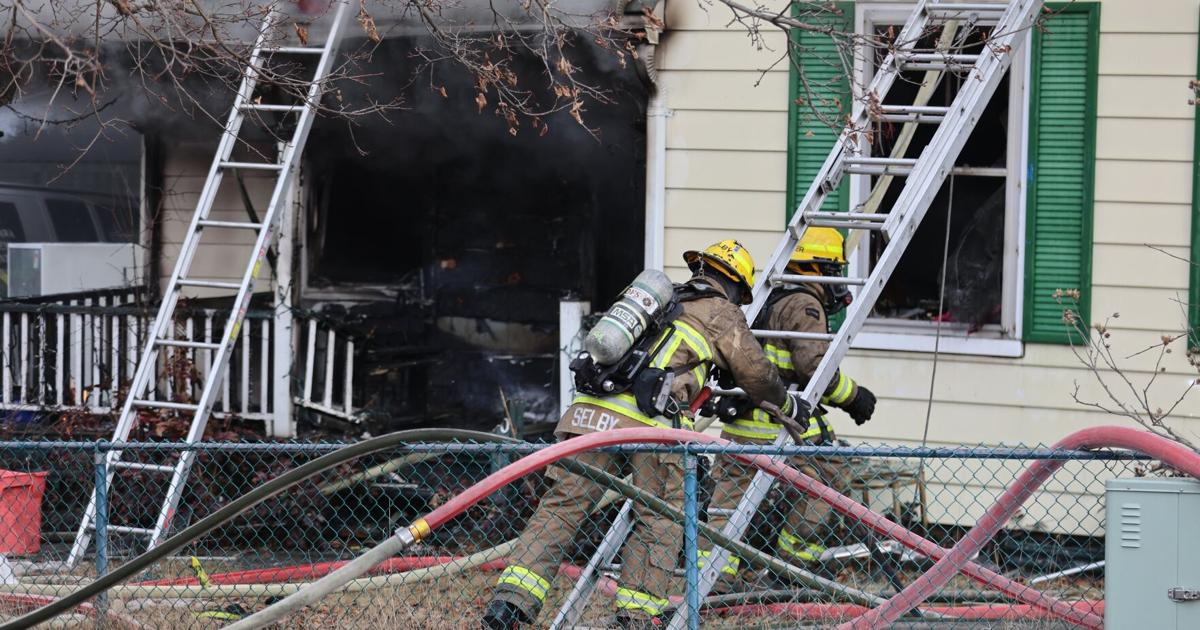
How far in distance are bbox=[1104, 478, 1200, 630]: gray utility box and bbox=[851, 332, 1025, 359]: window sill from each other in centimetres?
303

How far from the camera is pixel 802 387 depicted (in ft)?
21.2

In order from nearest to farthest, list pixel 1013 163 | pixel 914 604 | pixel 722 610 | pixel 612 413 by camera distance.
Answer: pixel 914 604 < pixel 612 413 < pixel 722 610 < pixel 1013 163

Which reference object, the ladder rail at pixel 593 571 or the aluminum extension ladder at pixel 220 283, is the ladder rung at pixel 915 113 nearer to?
the ladder rail at pixel 593 571

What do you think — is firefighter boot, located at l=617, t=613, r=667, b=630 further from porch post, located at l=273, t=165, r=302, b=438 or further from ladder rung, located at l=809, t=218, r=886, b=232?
porch post, located at l=273, t=165, r=302, b=438

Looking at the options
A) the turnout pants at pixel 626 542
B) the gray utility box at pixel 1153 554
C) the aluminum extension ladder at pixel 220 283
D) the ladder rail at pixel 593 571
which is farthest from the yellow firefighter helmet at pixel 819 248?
the aluminum extension ladder at pixel 220 283

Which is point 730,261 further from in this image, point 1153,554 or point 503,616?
point 1153,554

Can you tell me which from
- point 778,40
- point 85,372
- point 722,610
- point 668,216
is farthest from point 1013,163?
point 85,372

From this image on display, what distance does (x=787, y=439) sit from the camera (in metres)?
5.83

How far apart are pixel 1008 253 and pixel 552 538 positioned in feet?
10.9

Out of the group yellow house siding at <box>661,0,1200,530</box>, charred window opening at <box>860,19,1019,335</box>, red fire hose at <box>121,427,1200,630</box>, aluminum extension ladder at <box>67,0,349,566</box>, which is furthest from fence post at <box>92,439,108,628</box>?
charred window opening at <box>860,19,1019,335</box>

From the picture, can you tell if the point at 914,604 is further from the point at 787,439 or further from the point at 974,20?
the point at 974,20

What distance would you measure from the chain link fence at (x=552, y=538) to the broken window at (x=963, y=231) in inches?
32.7

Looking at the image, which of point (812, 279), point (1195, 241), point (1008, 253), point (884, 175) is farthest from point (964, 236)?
point (812, 279)

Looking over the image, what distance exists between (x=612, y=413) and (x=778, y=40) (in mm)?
2924
